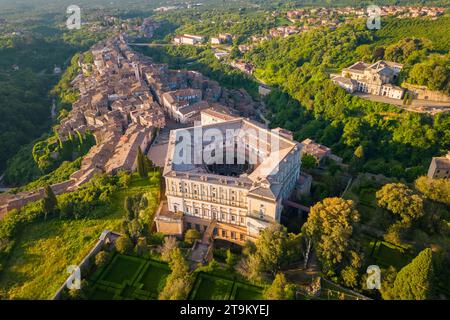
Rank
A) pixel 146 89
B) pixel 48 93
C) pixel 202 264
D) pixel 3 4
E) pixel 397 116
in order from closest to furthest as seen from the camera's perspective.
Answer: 1. pixel 202 264
2. pixel 397 116
3. pixel 146 89
4. pixel 48 93
5. pixel 3 4

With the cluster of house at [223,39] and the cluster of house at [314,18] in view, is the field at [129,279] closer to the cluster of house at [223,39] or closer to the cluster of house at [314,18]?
the cluster of house at [314,18]

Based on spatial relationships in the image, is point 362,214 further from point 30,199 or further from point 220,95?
point 220,95

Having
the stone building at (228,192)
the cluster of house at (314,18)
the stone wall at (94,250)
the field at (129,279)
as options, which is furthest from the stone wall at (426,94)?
the stone wall at (94,250)

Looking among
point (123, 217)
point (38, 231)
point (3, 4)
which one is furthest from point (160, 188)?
point (3, 4)

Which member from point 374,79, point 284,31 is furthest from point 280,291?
point 284,31

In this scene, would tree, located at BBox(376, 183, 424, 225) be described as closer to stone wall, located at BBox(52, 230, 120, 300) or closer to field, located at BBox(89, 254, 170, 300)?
field, located at BBox(89, 254, 170, 300)

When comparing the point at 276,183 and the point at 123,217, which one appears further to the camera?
the point at 123,217
